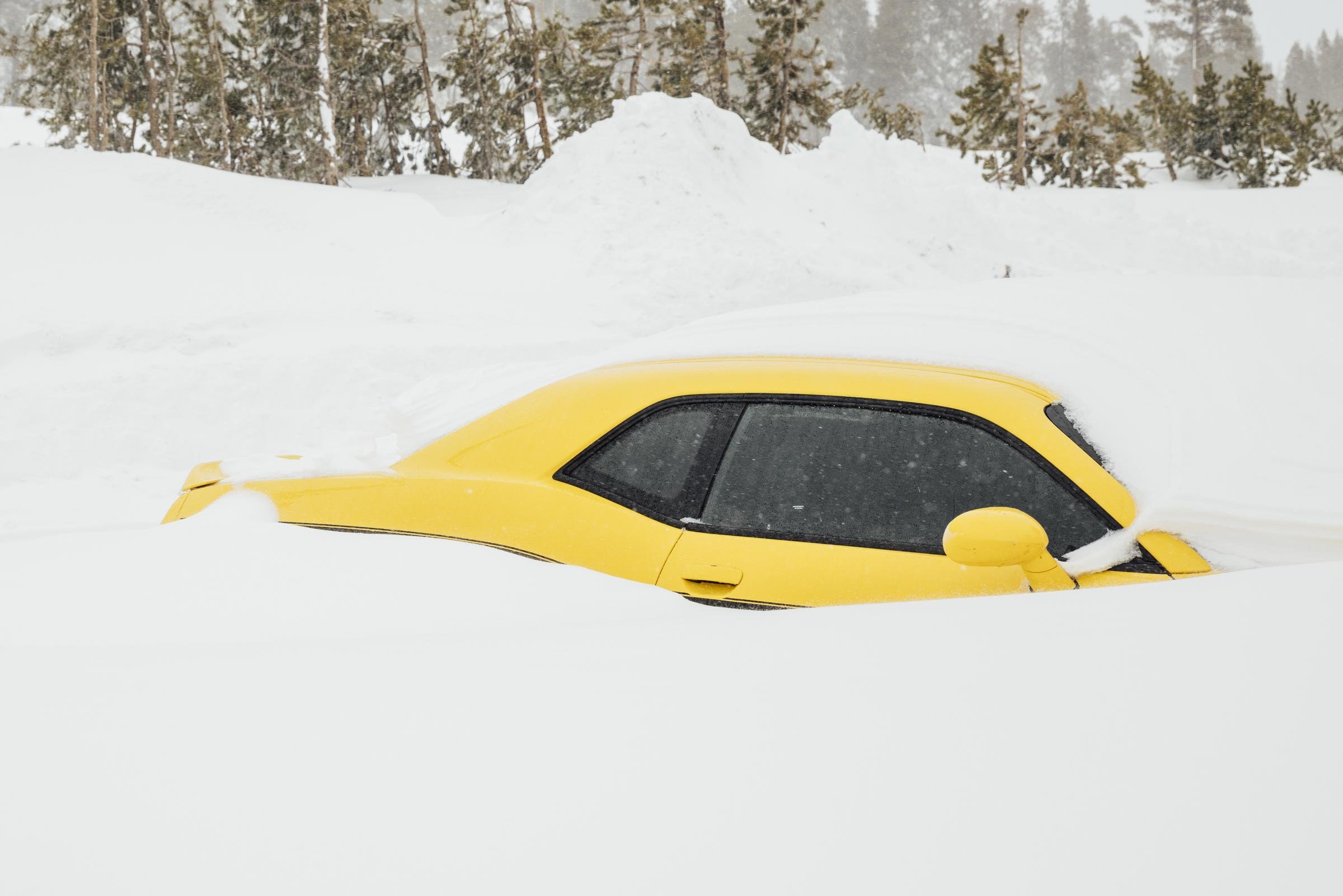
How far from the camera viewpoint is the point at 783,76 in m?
21.2

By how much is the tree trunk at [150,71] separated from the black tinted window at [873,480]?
23.0 meters

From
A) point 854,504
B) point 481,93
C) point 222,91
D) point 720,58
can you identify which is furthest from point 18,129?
point 854,504

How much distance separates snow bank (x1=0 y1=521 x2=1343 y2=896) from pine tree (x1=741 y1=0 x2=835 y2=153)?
1977 centimetres

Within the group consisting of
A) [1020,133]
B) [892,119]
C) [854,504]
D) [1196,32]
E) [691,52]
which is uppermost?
[1196,32]

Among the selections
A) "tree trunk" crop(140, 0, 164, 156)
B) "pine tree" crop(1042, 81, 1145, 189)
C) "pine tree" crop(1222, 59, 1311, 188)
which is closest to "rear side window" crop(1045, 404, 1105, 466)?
"pine tree" crop(1042, 81, 1145, 189)

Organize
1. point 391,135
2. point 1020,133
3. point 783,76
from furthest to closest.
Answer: point 391,135
point 783,76
point 1020,133

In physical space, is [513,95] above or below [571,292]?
above

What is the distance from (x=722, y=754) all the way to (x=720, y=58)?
21.5 m

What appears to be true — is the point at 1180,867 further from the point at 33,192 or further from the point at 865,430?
the point at 33,192

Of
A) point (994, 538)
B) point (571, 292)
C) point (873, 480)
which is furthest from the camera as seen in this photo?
point (571, 292)

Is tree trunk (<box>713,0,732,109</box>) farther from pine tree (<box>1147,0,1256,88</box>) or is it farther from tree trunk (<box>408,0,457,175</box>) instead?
pine tree (<box>1147,0,1256,88</box>)

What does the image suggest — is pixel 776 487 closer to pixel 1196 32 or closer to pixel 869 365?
pixel 869 365

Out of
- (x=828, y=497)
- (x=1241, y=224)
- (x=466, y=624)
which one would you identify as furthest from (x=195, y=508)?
(x=1241, y=224)

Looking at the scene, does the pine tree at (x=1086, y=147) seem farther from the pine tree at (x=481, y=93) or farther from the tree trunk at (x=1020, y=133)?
the pine tree at (x=481, y=93)
